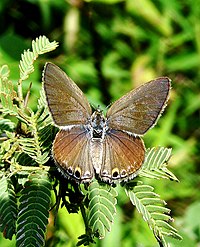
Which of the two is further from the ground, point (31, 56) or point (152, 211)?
point (31, 56)

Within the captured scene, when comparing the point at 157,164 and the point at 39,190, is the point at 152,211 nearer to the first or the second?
the point at 157,164

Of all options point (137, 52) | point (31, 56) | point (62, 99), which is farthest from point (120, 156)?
point (137, 52)

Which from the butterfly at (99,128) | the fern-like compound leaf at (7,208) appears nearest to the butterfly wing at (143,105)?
the butterfly at (99,128)

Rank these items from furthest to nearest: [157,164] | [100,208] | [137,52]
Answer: [137,52] < [157,164] < [100,208]

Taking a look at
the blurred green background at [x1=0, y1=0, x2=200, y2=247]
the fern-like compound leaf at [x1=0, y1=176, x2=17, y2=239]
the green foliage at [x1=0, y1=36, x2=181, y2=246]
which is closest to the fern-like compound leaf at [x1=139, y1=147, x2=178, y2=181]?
the green foliage at [x1=0, y1=36, x2=181, y2=246]

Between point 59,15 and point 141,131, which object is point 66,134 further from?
point 59,15

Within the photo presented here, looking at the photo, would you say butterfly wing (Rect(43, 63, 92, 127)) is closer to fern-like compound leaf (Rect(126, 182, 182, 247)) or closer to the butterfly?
the butterfly

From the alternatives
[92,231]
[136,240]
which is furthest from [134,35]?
[92,231]
